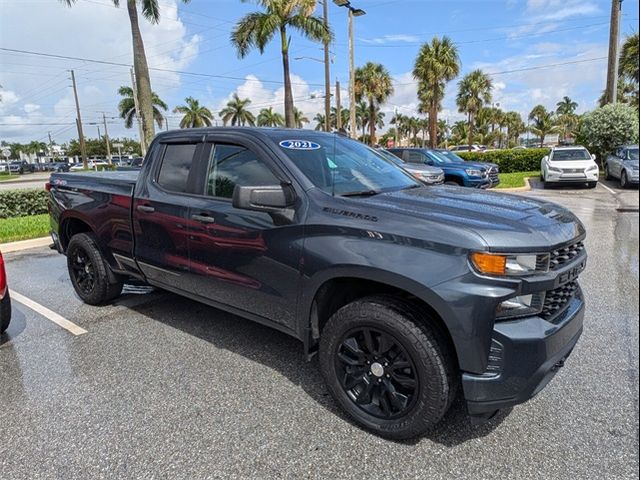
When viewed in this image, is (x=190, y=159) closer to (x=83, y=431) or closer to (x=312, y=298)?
(x=312, y=298)

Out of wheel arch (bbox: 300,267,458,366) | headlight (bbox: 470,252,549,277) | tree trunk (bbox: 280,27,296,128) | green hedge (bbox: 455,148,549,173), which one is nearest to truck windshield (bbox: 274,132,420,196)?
wheel arch (bbox: 300,267,458,366)

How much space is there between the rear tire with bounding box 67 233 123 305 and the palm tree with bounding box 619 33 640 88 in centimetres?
469

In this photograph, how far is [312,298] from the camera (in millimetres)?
2947

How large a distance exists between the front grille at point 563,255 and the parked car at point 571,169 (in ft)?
A: 45.9

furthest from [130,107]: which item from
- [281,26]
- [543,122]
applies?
[543,122]

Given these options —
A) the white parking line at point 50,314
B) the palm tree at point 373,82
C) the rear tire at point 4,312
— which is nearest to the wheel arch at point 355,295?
the white parking line at point 50,314

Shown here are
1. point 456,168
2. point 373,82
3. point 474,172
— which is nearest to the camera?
point 474,172

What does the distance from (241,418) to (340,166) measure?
1897mm

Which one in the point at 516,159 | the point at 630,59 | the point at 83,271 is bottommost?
the point at 83,271

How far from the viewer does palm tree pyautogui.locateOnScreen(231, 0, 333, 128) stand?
2042 cm

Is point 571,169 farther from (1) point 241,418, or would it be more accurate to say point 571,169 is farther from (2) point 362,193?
(1) point 241,418

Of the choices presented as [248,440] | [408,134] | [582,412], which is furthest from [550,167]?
[408,134]

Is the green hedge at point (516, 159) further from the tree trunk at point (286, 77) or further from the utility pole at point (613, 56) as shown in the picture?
the utility pole at point (613, 56)

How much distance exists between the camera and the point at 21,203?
40.7 feet
